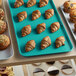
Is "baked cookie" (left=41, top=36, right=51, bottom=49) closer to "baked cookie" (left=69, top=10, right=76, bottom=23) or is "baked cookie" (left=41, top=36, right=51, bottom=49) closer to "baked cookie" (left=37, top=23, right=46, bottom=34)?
"baked cookie" (left=37, top=23, right=46, bottom=34)

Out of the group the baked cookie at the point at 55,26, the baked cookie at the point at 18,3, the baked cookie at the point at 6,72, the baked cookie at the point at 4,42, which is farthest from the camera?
the baked cookie at the point at 6,72

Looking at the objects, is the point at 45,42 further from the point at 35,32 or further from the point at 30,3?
the point at 30,3

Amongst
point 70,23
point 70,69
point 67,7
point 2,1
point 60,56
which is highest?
point 2,1

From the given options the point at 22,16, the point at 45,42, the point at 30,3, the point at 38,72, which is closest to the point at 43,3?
the point at 30,3

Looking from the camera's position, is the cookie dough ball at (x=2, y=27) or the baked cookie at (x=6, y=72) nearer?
the cookie dough ball at (x=2, y=27)

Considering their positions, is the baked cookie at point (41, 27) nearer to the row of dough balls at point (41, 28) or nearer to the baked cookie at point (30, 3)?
the row of dough balls at point (41, 28)

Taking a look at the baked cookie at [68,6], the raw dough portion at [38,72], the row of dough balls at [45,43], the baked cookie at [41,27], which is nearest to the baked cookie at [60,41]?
the row of dough balls at [45,43]

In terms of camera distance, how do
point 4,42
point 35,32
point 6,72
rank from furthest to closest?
point 6,72
point 35,32
point 4,42

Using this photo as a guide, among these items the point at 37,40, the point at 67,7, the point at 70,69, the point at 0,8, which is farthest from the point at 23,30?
the point at 70,69

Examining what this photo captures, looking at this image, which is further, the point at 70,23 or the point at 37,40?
the point at 70,23

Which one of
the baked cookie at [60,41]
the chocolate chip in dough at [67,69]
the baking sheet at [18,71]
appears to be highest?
the baked cookie at [60,41]

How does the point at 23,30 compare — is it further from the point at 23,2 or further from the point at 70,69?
the point at 70,69
